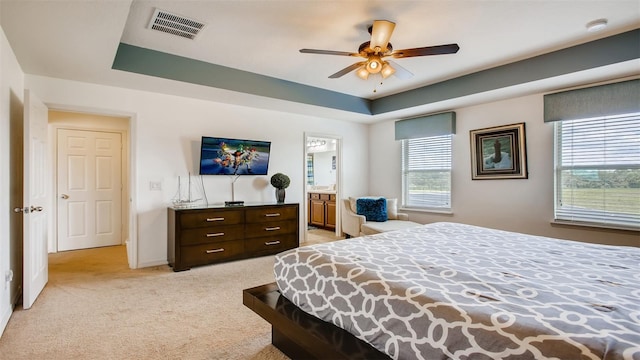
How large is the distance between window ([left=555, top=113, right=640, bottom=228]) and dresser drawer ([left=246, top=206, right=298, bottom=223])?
3425 millimetres

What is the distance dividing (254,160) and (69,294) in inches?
102

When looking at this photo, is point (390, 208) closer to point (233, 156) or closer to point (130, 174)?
point (233, 156)

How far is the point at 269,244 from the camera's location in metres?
4.39

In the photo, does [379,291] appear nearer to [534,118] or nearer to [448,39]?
[448,39]

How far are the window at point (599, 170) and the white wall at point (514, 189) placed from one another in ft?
0.38

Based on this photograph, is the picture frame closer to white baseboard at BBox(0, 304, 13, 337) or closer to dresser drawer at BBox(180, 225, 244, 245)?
dresser drawer at BBox(180, 225, 244, 245)

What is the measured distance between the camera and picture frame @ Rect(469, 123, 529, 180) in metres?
4.07

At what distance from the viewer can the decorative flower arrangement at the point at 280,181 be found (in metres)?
4.71

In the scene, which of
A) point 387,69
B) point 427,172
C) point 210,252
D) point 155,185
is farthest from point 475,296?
point 427,172

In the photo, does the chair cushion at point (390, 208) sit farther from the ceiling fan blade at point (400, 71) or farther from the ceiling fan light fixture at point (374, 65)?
the ceiling fan light fixture at point (374, 65)

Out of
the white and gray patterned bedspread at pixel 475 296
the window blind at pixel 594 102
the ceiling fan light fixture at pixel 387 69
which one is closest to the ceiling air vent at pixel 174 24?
the ceiling fan light fixture at pixel 387 69

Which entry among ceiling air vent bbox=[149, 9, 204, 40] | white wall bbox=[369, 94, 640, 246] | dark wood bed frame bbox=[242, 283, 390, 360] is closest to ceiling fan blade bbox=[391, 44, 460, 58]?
ceiling air vent bbox=[149, 9, 204, 40]

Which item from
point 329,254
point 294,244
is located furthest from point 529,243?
point 294,244

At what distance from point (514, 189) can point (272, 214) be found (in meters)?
3.30
